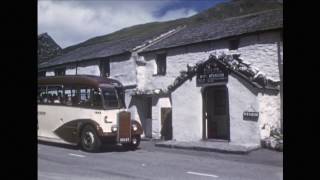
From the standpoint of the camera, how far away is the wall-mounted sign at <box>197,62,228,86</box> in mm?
16531

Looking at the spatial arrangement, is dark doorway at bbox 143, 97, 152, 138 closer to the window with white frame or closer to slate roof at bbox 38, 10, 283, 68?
the window with white frame

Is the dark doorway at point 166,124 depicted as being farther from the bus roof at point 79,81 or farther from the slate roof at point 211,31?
the bus roof at point 79,81

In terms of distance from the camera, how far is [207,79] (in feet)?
55.9

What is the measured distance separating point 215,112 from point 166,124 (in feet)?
8.63

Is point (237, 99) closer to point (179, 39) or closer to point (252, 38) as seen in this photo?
point (252, 38)

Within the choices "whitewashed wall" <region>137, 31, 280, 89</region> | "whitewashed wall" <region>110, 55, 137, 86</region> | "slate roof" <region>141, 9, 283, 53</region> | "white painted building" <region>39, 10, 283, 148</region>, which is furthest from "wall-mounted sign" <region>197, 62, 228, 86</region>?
"whitewashed wall" <region>110, 55, 137, 86</region>

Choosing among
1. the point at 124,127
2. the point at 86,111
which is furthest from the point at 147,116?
the point at 86,111

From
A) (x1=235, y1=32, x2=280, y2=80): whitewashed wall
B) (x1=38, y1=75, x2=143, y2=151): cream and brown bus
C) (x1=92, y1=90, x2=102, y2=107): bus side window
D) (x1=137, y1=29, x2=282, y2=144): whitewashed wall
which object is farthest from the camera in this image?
(x1=235, y1=32, x2=280, y2=80): whitewashed wall

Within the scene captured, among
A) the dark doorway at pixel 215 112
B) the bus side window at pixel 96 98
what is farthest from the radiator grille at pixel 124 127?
the dark doorway at pixel 215 112

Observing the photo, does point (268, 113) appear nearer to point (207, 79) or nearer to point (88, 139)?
point (207, 79)

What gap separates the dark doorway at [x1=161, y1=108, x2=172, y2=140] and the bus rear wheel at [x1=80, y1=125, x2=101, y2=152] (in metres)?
5.35
